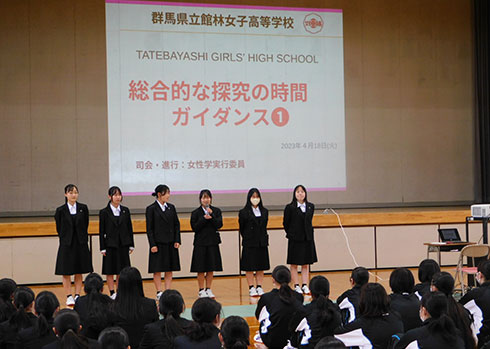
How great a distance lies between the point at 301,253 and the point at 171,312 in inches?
161

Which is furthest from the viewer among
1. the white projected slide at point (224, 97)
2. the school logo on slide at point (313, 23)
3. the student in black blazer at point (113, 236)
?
the school logo on slide at point (313, 23)

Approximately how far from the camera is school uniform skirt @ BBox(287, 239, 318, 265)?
23.6 feet

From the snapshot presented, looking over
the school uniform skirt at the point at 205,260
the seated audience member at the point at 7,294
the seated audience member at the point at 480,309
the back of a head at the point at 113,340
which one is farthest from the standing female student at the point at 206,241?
the back of a head at the point at 113,340

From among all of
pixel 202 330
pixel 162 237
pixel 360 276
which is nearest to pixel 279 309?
pixel 360 276

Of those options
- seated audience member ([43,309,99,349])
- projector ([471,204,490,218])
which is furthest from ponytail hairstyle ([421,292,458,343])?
projector ([471,204,490,218])

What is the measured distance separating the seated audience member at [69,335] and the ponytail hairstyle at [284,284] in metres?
1.58

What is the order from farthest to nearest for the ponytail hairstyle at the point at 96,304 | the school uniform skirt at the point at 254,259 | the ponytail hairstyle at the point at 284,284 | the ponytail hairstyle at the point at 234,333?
the school uniform skirt at the point at 254,259
the ponytail hairstyle at the point at 284,284
the ponytail hairstyle at the point at 96,304
the ponytail hairstyle at the point at 234,333

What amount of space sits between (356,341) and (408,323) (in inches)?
26.5

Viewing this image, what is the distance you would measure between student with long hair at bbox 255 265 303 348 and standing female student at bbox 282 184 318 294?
2938 millimetres

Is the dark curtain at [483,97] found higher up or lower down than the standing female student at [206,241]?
higher up

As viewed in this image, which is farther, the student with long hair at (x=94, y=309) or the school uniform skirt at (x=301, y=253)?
the school uniform skirt at (x=301, y=253)

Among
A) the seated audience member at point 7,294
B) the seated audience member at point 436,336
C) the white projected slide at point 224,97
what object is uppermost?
the white projected slide at point 224,97

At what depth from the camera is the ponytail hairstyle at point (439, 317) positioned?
9.67ft

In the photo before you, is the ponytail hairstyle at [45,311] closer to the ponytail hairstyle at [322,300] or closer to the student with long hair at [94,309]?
the student with long hair at [94,309]
